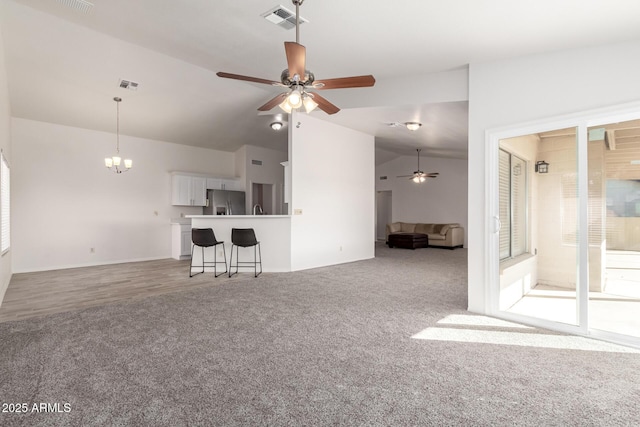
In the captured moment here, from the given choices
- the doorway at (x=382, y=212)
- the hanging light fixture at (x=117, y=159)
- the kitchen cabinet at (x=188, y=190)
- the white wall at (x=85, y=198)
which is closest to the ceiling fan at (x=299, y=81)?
the hanging light fixture at (x=117, y=159)

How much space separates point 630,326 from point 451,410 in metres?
2.27

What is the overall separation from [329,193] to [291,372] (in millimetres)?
4878

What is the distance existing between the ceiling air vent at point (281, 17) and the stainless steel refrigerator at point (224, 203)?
5883 mm

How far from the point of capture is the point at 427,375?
2250 millimetres

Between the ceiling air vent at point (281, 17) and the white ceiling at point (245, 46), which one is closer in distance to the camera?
the white ceiling at point (245, 46)

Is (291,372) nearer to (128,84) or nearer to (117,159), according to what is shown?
(128,84)

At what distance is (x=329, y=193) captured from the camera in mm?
6902

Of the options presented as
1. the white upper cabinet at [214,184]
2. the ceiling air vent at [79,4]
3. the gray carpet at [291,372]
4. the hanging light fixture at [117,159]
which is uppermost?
the ceiling air vent at [79,4]

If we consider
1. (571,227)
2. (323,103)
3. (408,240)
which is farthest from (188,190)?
(571,227)

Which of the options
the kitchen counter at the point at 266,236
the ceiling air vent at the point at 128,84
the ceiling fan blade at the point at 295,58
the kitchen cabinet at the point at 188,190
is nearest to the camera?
the ceiling fan blade at the point at 295,58

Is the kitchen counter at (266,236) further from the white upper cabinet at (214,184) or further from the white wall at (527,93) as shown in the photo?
the white wall at (527,93)

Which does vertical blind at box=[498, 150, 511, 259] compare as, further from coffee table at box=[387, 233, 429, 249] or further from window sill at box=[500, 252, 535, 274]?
coffee table at box=[387, 233, 429, 249]

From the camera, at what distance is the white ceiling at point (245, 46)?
2.96 meters

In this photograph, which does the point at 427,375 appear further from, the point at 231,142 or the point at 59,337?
the point at 231,142
